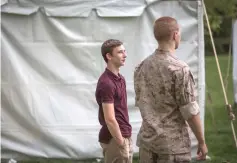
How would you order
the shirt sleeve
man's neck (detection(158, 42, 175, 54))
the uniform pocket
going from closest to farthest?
man's neck (detection(158, 42, 175, 54)) < the shirt sleeve < the uniform pocket

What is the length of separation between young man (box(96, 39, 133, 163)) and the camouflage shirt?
0.65m

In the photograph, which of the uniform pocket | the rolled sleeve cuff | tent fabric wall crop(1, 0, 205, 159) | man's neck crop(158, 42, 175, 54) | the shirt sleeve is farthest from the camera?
tent fabric wall crop(1, 0, 205, 159)

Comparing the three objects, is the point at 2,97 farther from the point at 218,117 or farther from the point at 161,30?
the point at 218,117

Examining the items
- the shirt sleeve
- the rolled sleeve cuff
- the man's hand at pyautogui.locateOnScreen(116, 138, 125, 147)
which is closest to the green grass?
the man's hand at pyautogui.locateOnScreen(116, 138, 125, 147)

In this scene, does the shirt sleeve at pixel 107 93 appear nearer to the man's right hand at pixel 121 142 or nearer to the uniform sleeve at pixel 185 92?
the man's right hand at pixel 121 142

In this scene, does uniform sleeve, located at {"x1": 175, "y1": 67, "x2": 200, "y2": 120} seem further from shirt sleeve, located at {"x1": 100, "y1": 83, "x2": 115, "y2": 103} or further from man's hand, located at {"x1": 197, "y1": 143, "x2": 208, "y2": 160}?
shirt sleeve, located at {"x1": 100, "y1": 83, "x2": 115, "y2": 103}

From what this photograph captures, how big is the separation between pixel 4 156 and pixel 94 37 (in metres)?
1.94

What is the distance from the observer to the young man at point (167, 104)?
151 inches

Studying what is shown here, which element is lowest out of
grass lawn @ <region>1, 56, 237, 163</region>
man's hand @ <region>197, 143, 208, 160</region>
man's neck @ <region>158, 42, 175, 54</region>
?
grass lawn @ <region>1, 56, 237, 163</region>

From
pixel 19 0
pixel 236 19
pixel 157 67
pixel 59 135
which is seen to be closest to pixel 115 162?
pixel 157 67

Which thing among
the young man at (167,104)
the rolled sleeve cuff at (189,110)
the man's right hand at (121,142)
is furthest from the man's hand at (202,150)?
the man's right hand at (121,142)

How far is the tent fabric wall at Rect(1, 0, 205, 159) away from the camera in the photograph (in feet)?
24.3

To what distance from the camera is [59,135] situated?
24.6 feet

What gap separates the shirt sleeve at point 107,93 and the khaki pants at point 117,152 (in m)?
0.38
